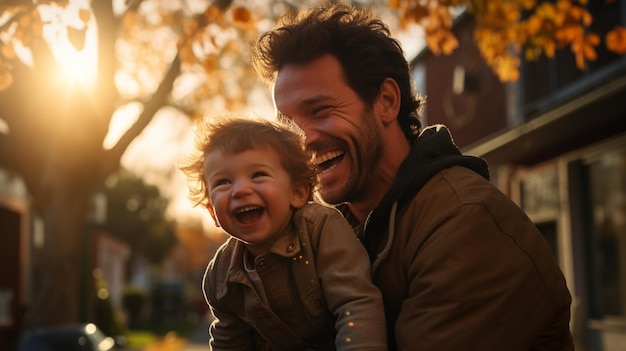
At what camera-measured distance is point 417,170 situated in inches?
102

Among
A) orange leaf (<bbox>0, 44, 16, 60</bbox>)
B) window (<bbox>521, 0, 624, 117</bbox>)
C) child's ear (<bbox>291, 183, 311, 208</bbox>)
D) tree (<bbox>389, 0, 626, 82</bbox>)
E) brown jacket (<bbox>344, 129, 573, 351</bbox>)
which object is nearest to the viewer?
brown jacket (<bbox>344, 129, 573, 351</bbox>)

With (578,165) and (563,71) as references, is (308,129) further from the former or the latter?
(563,71)

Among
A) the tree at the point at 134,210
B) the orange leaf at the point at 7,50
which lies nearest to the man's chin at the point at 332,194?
the orange leaf at the point at 7,50

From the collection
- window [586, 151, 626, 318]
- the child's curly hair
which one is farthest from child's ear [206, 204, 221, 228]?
window [586, 151, 626, 318]

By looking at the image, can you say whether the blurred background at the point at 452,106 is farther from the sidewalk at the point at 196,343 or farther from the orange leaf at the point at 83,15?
the sidewalk at the point at 196,343

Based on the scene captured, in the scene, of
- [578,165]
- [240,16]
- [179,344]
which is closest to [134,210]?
[179,344]

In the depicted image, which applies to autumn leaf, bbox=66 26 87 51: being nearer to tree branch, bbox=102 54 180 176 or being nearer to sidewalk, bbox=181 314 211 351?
tree branch, bbox=102 54 180 176

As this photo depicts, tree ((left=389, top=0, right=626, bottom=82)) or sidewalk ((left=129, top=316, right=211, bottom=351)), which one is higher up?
tree ((left=389, top=0, right=626, bottom=82))

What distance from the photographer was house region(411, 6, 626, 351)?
1267cm

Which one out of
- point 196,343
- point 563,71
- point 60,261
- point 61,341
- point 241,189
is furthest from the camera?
point 196,343

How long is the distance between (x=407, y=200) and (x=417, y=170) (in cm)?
9

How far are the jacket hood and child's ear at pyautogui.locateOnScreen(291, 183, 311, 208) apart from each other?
0.19 meters

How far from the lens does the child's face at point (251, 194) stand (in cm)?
255

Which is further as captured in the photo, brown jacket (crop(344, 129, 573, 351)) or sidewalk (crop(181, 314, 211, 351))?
sidewalk (crop(181, 314, 211, 351))
